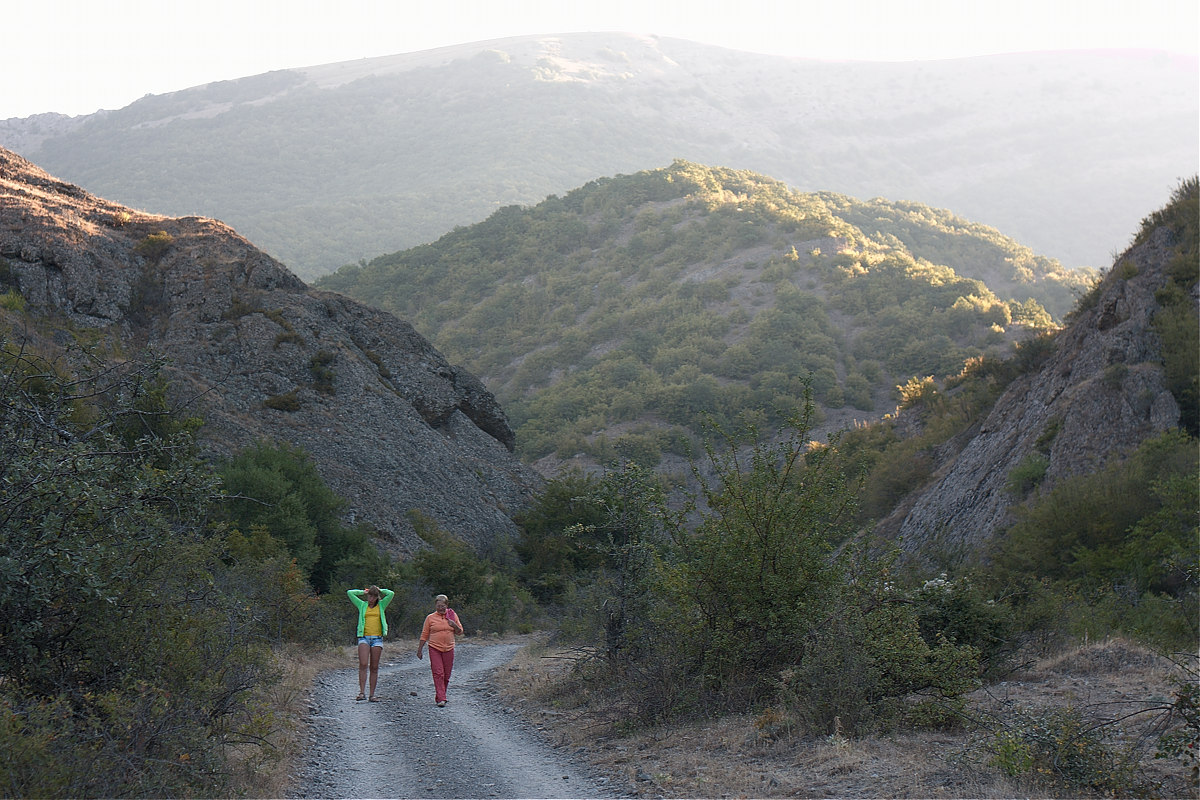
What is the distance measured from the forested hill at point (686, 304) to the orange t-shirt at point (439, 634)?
47.0 metres

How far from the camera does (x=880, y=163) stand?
197375 millimetres

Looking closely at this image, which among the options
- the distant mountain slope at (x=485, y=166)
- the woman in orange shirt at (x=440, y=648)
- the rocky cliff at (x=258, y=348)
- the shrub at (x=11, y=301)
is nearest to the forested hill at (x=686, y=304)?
the rocky cliff at (x=258, y=348)

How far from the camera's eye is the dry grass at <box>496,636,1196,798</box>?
6441 mm

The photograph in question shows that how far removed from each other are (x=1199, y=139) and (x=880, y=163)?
204 feet

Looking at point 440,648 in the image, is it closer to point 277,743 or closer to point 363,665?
point 363,665

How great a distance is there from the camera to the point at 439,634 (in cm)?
1094

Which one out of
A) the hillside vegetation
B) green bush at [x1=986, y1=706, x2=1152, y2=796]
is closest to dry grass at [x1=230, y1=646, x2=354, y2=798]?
the hillside vegetation

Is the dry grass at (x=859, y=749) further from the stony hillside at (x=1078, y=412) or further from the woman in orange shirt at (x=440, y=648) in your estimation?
the stony hillside at (x=1078, y=412)

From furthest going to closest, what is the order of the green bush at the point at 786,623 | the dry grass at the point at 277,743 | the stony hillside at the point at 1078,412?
1. the stony hillside at the point at 1078,412
2. the green bush at the point at 786,623
3. the dry grass at the point at 277,743

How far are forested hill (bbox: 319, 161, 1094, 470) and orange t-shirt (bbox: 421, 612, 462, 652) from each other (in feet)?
154

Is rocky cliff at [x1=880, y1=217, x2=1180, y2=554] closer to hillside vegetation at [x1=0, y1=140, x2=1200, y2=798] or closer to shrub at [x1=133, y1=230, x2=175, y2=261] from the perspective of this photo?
hillside vegetation at [x1=0, y1=140, x2=1200, y2=798]

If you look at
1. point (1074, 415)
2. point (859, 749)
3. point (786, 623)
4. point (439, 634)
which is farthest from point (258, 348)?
point (859, 749)

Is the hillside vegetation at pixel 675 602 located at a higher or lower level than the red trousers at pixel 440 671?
higher

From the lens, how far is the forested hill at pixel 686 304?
66250 millimetres
